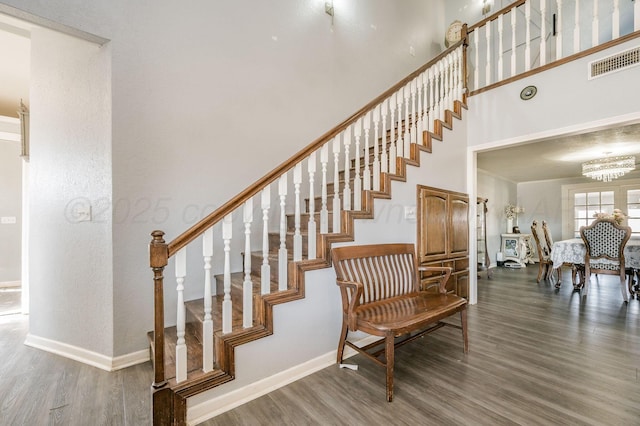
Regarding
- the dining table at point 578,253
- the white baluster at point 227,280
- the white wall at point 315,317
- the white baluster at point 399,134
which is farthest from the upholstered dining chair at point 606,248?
the white baluster at point 227,280

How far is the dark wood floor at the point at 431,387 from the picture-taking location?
1.67 metres

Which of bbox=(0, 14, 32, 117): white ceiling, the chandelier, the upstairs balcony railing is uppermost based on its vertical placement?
the upstairs balcony railing

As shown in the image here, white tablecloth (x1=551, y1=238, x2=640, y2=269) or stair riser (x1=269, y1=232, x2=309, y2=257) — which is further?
white tablecloth (x1=551, y1=238, x2=640, y2=269)

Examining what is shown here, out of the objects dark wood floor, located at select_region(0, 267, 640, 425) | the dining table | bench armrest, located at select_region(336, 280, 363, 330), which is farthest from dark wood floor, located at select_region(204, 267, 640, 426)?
the dining table

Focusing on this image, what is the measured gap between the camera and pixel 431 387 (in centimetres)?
196

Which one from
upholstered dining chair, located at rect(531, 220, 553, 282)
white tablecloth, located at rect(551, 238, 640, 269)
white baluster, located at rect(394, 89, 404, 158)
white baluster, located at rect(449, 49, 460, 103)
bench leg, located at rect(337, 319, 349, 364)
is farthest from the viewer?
upholstered dining chair, located at rect(531, 220, 553, 282)

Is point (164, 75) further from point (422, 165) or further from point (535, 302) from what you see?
point (535, 302)

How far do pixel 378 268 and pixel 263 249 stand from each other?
1070 mm

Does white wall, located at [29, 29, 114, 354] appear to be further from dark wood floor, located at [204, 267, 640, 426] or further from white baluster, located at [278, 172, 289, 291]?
dark wood floor, located at [204, 267, 640, 426]

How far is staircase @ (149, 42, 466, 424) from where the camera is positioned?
1.61 m

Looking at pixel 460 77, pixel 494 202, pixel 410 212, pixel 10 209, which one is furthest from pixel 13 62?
pixel 494 202

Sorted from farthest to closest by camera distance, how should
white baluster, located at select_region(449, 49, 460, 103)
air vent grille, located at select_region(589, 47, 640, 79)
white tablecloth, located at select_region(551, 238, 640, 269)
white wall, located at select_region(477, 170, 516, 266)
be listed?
white wall, located at select_region(477, 170, 516, 266), white tablecloth, located at select_region(551, 238, 640, 269), white baluster, located at select_region(449, 49, 460, 103), air vent grille, located at select_region(589, 47, 640, 79)

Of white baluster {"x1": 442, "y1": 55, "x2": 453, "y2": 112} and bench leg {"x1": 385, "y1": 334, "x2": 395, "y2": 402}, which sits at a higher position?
white baluster {"x1": 442, "y1": 55, "x2": 453, "y2": 112}

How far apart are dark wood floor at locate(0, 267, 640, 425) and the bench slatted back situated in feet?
1.76
